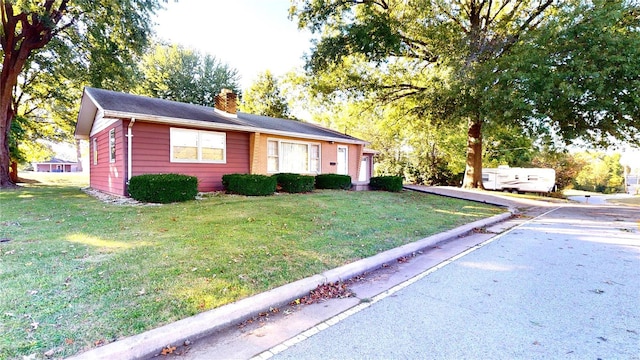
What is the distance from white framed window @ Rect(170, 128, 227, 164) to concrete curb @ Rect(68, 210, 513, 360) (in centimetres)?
875

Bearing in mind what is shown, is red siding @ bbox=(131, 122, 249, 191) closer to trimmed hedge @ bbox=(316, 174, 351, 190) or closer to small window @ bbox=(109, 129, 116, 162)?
small window @ bbox=(109, 129, 116, 162)

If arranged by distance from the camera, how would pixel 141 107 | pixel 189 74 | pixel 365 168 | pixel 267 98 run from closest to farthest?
pixel 141 107
pixel 365 168
pixel 267 98
pixel 189 74

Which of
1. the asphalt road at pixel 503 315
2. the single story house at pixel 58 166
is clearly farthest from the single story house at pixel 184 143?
the single story house at pixel 58 166

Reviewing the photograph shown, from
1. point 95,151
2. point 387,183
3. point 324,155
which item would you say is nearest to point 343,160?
point 324,155

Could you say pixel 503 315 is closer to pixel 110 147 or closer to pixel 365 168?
pixel 110 147

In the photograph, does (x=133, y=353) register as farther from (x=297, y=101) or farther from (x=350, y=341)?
(x=297, y=101)

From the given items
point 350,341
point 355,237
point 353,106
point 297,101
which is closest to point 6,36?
point 297,101

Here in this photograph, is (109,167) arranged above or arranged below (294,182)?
above

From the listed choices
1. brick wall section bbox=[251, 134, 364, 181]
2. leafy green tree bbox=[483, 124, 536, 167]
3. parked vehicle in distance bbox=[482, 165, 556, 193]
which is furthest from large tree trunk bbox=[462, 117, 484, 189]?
parked vehicle in distance bbox=[482, 165, 556, 193]

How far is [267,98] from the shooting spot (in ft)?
97.8

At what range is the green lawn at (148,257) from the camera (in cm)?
257

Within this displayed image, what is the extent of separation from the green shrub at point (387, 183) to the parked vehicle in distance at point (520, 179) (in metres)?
14.3

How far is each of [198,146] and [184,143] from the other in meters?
0.49

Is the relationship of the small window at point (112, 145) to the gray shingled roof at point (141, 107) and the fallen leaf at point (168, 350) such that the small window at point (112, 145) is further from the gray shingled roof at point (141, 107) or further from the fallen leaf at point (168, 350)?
the fallen leaf at point (168, 350)
